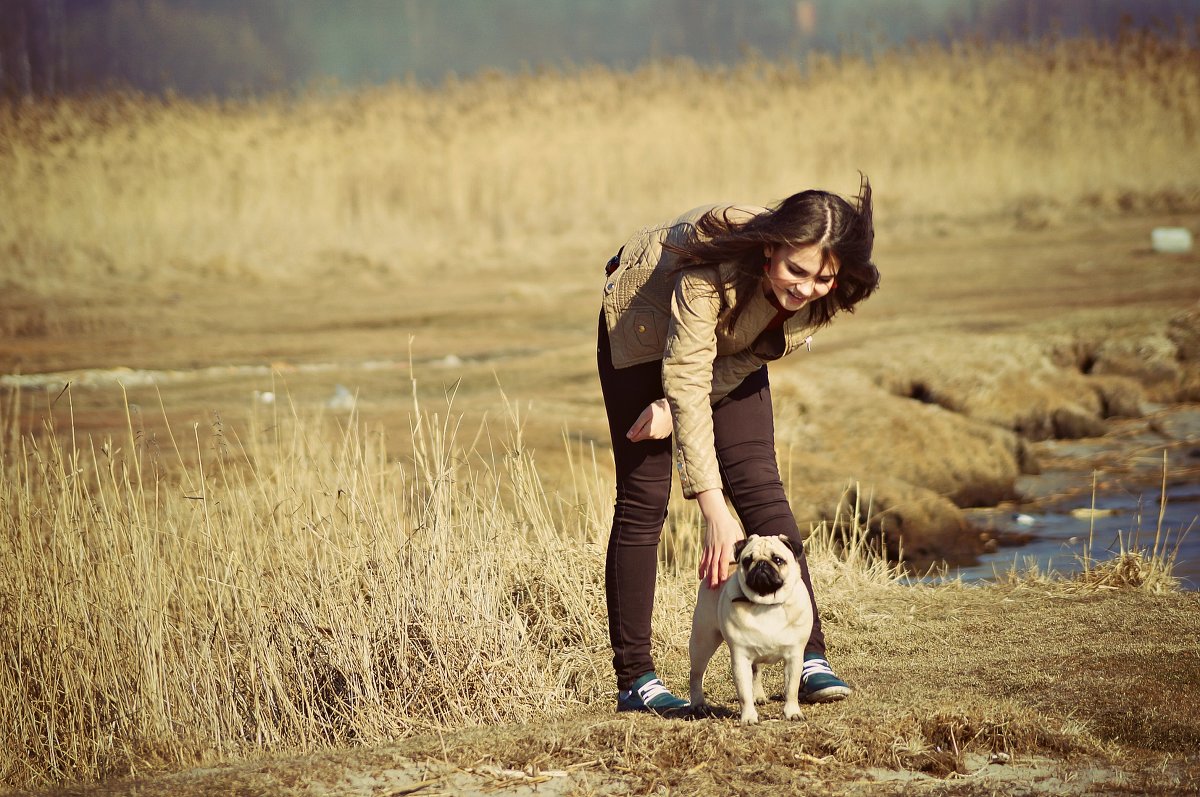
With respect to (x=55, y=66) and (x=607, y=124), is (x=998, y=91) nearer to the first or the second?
(x=607, y=124)

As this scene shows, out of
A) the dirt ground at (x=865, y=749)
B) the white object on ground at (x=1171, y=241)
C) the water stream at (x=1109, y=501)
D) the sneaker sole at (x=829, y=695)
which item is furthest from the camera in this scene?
the white object on ground at (x=1171, y=241)

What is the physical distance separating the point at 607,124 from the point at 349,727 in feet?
56.6

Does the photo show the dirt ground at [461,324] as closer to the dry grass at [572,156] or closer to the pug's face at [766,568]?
the dry grass at [572,156]

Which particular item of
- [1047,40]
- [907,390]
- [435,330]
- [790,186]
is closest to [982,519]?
[907,390]

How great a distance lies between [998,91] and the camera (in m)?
21.0

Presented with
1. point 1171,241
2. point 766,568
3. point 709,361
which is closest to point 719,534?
point 766,568

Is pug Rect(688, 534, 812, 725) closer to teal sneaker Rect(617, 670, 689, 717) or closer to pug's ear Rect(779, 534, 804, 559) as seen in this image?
pug's ear Rect(779, 534, 804, 559)

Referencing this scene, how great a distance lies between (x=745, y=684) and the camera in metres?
3.79

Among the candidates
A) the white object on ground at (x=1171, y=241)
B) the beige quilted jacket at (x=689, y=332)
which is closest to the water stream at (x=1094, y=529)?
the beige quilted jacket at (x=689, y=332)

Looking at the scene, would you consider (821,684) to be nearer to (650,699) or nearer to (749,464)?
(650,699)

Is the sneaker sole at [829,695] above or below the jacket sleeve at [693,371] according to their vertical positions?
below

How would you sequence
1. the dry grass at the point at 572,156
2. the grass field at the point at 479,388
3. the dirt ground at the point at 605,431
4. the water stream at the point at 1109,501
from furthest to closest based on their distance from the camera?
the dry grass at the point at 572,156, the water stream at the point at 1109,501, the grass field at the point at 479,388, the dirt ground at the point at 605,431

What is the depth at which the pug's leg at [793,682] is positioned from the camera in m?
3.80

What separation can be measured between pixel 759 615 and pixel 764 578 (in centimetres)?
18
